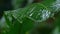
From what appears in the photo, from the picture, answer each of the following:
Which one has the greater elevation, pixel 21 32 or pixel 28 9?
pixel 28 9

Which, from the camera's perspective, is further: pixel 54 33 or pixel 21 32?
pixel 54 33

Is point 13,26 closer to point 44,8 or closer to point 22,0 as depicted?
point 44,8

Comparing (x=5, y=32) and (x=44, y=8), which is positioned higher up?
(x=44, y=8)

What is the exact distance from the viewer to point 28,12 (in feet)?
1.79

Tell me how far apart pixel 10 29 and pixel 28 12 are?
4.5 inches

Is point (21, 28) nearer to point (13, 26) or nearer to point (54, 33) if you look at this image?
point (13, 26)

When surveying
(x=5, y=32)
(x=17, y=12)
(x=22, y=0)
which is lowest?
(x=22, y=0)

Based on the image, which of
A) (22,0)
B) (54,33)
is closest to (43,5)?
(54,33)

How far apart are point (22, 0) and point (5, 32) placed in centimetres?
98

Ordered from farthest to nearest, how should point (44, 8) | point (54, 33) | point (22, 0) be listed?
point (22, 0) < point (54, 33) < point (44, 8)

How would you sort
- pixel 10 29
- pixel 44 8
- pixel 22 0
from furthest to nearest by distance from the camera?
pixel 22 0 → pixel 10 29 → pixel 44 8

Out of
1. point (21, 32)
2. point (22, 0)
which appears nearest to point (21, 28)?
point (21, 32)

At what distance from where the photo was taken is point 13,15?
55cm

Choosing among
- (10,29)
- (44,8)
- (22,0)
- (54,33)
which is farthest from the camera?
(22,0)
